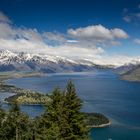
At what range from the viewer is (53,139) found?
37406 mm

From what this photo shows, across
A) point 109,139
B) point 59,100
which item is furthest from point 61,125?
point 109,139

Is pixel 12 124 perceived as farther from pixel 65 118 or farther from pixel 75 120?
pixel 75 120

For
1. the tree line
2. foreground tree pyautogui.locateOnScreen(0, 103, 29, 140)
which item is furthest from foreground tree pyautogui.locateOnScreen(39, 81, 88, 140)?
foreground tree pyautogui.locateOnScreen(0, 103, 29, 140)

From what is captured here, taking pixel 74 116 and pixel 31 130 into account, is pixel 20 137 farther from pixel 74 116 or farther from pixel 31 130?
pixel 74 116

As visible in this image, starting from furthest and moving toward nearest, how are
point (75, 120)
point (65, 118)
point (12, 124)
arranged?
point (12, 124) → point (65, 118) → point (75, 120)

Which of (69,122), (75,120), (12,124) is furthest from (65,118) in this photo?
(12,124)

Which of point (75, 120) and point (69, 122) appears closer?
point (75, 120)

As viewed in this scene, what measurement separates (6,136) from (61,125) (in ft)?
79.3

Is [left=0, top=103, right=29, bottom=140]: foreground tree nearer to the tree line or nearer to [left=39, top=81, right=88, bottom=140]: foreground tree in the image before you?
the tree line

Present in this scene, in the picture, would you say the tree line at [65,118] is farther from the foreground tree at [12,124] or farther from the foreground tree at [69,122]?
the foreground tree at [12,124]

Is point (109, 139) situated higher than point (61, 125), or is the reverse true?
point (61, 125)

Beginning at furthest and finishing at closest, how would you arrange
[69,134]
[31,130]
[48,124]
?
1. [31,130]
2. [48,124]
3. [69,134]

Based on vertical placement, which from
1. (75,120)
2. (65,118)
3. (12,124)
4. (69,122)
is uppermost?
(65,118)

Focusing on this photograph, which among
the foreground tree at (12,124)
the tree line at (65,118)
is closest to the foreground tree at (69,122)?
the tree line at (65,118)
